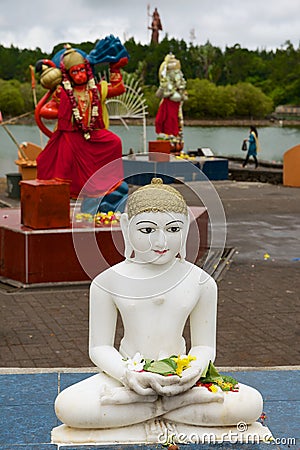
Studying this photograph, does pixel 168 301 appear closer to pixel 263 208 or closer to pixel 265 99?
pixel 263 208

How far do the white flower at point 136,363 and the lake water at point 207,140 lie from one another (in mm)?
24647

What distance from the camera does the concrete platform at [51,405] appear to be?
13.9ft

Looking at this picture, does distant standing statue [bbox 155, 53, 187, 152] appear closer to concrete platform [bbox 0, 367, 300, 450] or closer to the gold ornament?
the gold ornament

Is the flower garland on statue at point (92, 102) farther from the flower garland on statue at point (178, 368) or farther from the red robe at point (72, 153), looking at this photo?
the flower garland on statue at point (178, 368)

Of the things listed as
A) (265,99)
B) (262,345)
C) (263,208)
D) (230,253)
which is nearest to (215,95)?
(265,99)

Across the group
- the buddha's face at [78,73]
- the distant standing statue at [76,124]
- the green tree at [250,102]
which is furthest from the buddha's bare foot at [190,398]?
the green tree at [250,102]

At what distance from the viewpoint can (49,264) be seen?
8789 mm

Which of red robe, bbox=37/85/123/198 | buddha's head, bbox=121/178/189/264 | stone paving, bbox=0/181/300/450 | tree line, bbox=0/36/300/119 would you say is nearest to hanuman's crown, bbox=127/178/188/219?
buddha's head, bbox=121/178/189/264

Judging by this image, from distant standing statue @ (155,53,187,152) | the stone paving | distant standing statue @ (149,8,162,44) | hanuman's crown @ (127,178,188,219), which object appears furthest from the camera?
distant standing statue @ (149,8,162,44)

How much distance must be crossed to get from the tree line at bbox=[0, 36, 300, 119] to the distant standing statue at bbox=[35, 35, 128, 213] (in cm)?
3781

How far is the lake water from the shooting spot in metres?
36.1

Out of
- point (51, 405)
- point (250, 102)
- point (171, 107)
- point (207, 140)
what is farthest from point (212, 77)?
point (51, 405)

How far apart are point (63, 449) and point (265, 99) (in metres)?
61.9

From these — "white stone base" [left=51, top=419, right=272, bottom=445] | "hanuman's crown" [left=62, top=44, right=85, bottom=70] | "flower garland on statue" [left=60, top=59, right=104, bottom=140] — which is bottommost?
"white stone base" [left=51, top=419, right=272, bottom=445]
